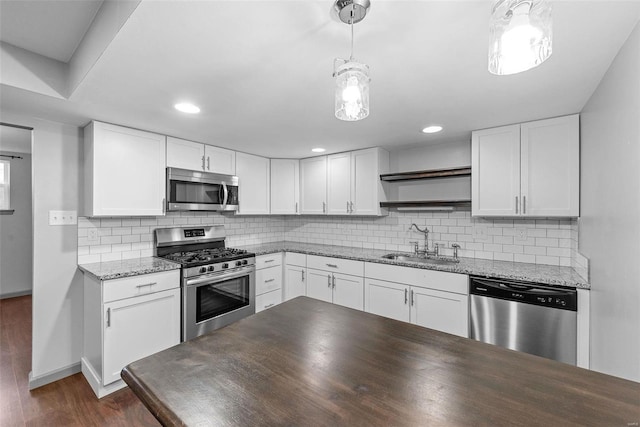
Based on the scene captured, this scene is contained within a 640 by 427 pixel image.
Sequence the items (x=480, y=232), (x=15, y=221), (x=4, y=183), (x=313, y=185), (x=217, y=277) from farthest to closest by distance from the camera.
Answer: (x=15, y=221) → (x=4, y=183) → (x=313, y=185) → (x=480, y=232) → (x=217, y=277)

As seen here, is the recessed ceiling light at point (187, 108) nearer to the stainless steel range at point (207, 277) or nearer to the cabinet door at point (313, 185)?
the stainless steel range at point (207, 277)

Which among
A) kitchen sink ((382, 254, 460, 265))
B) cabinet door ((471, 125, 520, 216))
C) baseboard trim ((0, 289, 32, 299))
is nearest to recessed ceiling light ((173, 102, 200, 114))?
kitchen sink ((382, 254, 460, 265))

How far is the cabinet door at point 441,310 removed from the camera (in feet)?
8.11

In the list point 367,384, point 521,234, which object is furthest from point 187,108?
point 521,234

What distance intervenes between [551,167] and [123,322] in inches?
144

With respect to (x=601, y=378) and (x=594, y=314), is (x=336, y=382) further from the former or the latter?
(x=594, y=314)

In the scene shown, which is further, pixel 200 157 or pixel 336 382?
pixel 200 157

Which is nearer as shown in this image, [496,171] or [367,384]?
[367,384]

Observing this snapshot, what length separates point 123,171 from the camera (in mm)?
2533

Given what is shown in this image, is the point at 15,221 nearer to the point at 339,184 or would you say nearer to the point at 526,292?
the point at 339,184

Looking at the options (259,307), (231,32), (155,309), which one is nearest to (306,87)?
(231,32)

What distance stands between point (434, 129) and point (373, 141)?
670 mm

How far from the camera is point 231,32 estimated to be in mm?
1229

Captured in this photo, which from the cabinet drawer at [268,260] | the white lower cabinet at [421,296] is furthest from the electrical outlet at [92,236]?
the white lower cabinet at [421,296]
